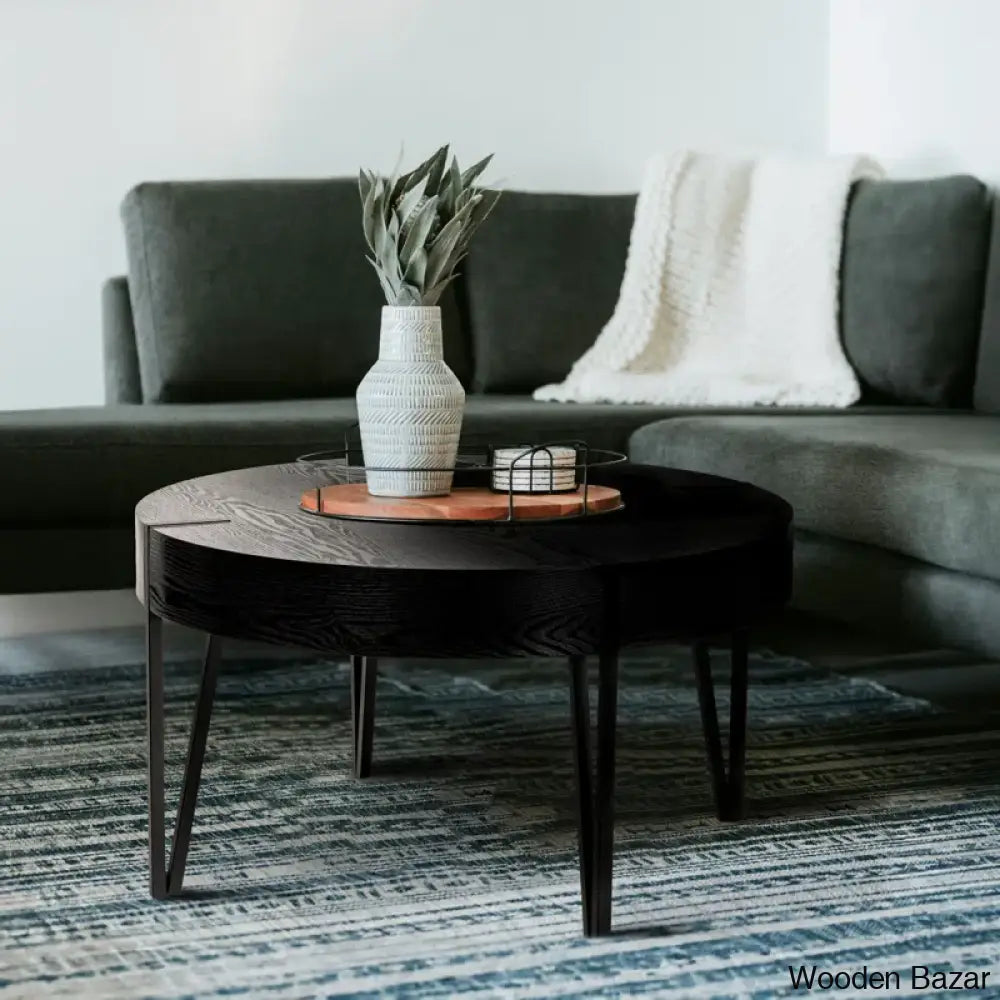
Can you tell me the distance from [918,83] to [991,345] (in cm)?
62

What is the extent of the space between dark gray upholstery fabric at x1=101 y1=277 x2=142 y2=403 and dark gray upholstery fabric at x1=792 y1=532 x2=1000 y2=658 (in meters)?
1.46

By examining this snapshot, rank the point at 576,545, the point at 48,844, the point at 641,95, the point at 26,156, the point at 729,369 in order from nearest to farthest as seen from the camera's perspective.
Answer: the point at 576,545 → the point at 48,844 → the point at 729,369 → the point at 26,156 → the point at 641,95

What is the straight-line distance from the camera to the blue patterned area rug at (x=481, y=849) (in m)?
1.50

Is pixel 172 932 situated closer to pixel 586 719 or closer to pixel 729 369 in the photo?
pixel 586 719

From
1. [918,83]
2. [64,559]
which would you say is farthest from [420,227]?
[918,83]

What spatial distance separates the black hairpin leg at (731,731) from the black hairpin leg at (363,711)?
1.42ft

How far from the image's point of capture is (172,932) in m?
1.59

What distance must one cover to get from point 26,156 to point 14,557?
3.95 feet

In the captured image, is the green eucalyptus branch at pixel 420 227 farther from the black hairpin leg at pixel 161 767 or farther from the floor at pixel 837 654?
the floor at pixel 837 654

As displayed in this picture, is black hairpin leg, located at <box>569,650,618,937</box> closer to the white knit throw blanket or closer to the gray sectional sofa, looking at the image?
the gray sectional sofa

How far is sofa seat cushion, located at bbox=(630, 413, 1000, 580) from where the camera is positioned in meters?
2.06

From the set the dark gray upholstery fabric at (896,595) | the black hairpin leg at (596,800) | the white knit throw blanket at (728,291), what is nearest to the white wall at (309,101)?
the white knit throw blanket at (728,291)

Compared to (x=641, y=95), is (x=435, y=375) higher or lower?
lower

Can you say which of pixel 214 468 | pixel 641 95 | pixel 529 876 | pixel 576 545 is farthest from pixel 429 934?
pixel 641 95
